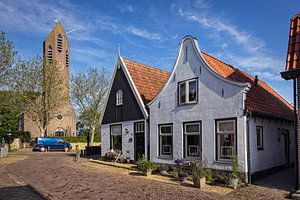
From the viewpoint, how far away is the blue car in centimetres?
3884

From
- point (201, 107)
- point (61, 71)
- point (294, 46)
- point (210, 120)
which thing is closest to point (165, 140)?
point (201, 107)

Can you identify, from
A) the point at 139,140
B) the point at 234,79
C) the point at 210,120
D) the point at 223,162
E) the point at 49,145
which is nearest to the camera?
the point at 223,162

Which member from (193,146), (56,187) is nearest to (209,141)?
(193,146)

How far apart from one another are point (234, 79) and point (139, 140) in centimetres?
733

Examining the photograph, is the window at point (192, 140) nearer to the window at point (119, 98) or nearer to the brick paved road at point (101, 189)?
the brick paved road at point (101, 189)

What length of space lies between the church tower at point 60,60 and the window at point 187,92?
37824 millimetres

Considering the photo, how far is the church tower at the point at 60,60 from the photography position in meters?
52.5

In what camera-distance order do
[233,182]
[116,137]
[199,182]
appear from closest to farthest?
1. [233,182]
2. [199,182]
3. [116,137]

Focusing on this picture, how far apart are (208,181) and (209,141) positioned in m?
1.94

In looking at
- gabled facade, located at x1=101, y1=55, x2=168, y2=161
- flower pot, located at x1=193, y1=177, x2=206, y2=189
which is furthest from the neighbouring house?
flower pot, located at x1=193, y1=177, x2=206, y2=189

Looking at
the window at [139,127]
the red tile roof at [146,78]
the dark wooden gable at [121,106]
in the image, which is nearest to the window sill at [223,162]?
the window at [139,127]

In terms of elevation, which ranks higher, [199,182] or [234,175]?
[234,175]

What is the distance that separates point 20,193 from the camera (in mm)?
10930

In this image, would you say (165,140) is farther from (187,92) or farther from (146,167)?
(187,92)
